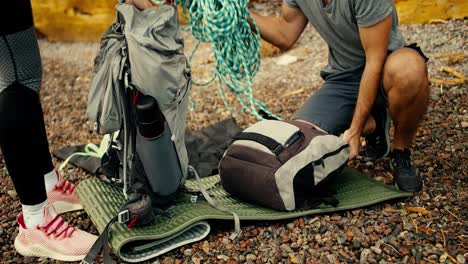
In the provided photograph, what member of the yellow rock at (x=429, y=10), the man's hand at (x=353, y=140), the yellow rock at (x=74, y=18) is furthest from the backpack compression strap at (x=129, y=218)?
the yellow rock at (x=74, y=18)

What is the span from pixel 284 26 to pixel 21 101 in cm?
142

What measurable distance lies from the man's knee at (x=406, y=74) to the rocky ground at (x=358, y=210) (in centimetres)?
43

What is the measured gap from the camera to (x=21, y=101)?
7.16 ft

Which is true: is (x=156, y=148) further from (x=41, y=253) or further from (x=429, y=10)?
(x=429, y=10)

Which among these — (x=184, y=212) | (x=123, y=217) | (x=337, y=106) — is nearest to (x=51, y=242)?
(x=123, y=217)

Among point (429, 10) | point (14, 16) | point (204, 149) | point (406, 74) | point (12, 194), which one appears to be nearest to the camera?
point (14, 16)

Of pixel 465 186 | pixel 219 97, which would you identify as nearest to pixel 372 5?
pixel 465 186

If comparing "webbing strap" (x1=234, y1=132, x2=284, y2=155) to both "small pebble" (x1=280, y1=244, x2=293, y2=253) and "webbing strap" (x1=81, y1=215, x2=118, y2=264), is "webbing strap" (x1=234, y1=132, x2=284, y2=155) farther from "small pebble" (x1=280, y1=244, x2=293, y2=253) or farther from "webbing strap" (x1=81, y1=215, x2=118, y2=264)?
"webbing strap" (x1=81, y1=215, x2=118, y2=264)

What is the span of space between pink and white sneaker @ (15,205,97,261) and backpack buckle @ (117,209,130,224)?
20 centimetres

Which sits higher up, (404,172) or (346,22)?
(346,22)

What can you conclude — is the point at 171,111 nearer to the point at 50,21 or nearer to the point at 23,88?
the point at 23,88

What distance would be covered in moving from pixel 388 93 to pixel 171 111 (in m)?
1.02

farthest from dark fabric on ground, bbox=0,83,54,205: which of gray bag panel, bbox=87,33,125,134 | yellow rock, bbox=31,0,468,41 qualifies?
yellow rock, bbox=31,0,468,41

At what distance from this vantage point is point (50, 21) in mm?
6090
